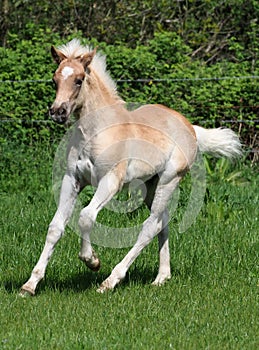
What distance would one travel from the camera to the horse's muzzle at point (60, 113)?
5777 mm

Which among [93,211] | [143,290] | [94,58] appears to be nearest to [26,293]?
[93,211]

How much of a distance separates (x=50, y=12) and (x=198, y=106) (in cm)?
416

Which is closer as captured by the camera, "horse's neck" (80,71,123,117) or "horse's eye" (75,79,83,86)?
"horse's eye" (75,79,83,86)

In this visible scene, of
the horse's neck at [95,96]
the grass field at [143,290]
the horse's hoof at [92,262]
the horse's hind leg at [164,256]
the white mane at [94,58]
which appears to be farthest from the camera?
the horse's hind leg at [164,256]

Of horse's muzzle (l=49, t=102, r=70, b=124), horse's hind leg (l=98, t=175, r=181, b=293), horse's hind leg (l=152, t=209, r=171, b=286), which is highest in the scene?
horse's muzzle (l=49, t=102, r=70, b=124)

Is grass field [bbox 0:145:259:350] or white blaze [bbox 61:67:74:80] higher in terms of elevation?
white blaze [bbox 61:67:74:80]

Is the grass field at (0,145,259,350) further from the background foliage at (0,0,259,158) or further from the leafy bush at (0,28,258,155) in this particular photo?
the background foliage at (0,0,259,158)

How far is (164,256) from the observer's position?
6992 mm

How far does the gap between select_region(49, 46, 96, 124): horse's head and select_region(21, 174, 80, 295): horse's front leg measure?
631mm

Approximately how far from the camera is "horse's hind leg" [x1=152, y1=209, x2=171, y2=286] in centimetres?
681

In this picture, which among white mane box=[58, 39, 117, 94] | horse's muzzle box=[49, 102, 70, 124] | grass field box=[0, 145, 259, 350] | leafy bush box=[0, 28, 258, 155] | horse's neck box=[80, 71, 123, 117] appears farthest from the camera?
leafy bush box=[0, 28, 258, 155]

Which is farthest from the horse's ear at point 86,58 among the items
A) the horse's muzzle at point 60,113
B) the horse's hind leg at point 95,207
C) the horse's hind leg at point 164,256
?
the horse's hind leg at point 164,256

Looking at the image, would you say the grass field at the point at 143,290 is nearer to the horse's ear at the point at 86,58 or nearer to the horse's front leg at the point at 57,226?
the horse's front leg at the point at 57,226

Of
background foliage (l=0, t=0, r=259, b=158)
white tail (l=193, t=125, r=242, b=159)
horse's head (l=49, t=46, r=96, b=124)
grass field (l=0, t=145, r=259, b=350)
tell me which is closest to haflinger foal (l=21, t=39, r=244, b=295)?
horse's head (l=49, t=46, r=96, b=124)
